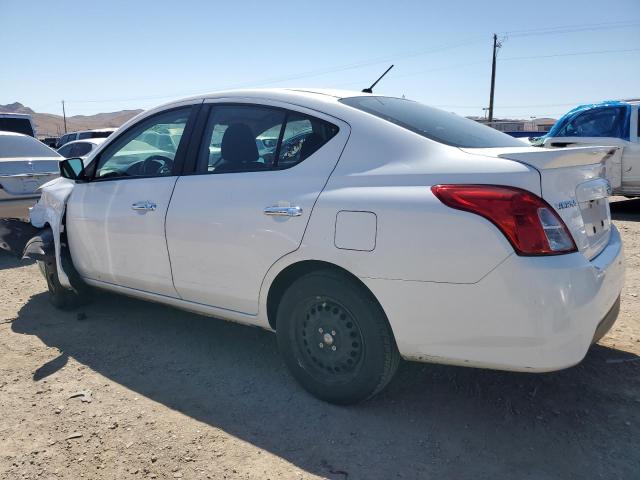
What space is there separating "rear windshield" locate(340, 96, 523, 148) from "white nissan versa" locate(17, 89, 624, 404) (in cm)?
2

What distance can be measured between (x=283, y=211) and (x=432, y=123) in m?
1.03

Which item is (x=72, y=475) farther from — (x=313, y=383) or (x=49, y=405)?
(x=313, y=383)

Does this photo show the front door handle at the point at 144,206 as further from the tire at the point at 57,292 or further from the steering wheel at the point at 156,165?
the tire at the point at 57,292

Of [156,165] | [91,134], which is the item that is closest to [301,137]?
[156,165]

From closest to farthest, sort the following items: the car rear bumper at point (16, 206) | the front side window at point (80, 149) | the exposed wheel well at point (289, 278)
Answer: the exposed wheel well at point (289, 278) < the car rear bumper at point (16, 206) < the front side window at point (80, 149)

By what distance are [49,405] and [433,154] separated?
2.58 m

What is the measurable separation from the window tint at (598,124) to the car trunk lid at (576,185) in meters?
7.23

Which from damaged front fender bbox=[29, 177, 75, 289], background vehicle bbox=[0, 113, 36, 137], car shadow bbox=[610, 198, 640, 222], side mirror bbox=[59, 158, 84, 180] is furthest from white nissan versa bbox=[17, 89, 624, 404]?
background vehicle bbox=[0, 113, 36, 137]

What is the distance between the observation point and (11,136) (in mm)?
7496

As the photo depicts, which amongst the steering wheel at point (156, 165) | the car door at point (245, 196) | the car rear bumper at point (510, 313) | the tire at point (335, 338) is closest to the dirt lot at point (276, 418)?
the tire at point (335, 338)

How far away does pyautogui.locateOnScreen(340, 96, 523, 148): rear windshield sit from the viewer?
2812 millimetres

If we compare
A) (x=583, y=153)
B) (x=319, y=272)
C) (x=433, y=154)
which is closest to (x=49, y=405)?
(x=319, y=272)

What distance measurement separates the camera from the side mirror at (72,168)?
160 inches

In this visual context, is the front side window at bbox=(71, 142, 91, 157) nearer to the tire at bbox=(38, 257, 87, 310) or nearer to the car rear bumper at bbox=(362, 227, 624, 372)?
the tire at bbox=(38, 257, 87, 310)
